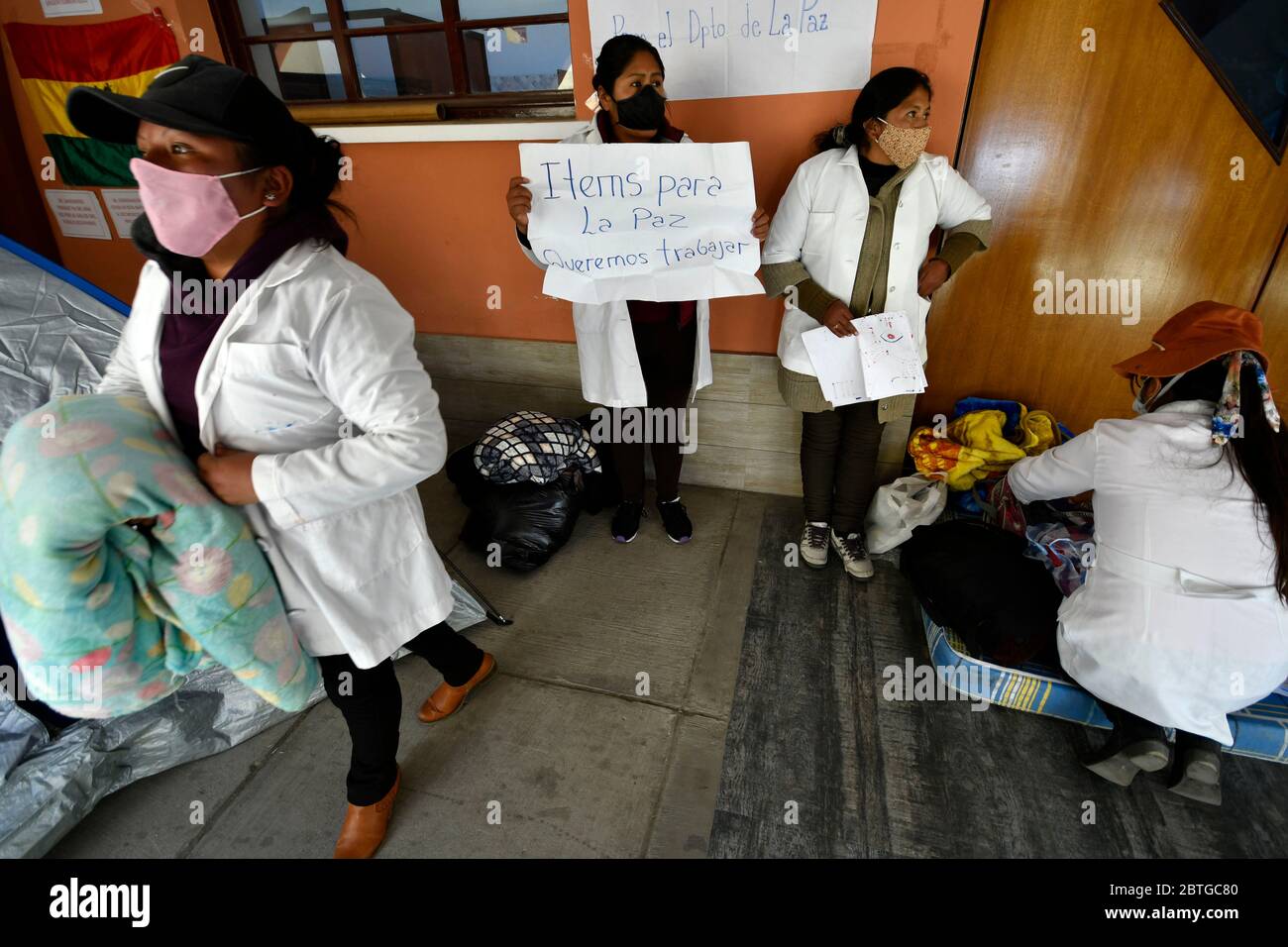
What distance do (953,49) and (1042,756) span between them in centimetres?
233

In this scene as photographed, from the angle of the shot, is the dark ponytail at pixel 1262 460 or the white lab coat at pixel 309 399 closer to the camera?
the white lab coat at pixel 309 399

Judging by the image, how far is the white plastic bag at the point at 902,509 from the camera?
8.07 feet

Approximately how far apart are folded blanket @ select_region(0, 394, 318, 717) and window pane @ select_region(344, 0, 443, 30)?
239 centimetres

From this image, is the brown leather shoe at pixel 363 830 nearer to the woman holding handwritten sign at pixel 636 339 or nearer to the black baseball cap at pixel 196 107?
the woman holding handwritten sign at pixel 636 339

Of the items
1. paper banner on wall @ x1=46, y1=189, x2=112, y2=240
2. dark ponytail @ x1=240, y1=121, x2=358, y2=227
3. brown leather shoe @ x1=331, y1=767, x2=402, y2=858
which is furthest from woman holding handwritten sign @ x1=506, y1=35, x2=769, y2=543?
paper banner on wall @ x1=46, y1=189, x2=112, y2=240

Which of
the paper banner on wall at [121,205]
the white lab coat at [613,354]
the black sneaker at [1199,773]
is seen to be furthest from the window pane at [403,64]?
the black sneaker at [1199,773]

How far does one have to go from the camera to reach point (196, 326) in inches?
45.2

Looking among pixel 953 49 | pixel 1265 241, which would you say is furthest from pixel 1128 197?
pixel 953 49

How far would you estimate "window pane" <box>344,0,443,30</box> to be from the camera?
2.63 meters

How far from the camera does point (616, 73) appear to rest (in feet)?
6.15

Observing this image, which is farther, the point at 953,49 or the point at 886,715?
the point at 953,49

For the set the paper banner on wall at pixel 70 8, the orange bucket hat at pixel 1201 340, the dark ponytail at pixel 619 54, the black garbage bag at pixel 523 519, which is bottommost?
the black garbage bag at pixel 523 519

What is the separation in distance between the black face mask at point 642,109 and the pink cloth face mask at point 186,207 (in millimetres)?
1179
